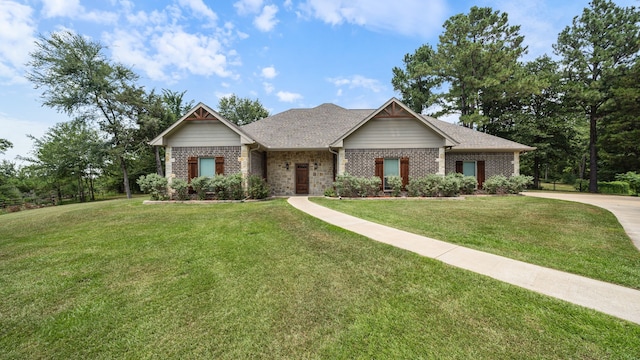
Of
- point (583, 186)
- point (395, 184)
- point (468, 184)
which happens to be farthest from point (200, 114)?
point (583, 186)

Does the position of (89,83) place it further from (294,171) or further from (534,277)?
(534,277)

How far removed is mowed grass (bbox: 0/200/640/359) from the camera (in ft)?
7.61

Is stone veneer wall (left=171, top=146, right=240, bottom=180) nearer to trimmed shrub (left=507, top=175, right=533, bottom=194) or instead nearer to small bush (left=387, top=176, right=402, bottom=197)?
small bush (left=387, top=176, right=402, bottom=197)

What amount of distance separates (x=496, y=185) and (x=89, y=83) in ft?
109

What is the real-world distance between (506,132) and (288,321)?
3150 cm

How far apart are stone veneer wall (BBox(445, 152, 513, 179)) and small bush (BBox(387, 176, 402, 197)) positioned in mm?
4720

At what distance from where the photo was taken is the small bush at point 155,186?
42.7ft

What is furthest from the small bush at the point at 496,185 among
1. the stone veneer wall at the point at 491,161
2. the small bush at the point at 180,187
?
the small bush at the point at 180,187

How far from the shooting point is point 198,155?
1377 cm

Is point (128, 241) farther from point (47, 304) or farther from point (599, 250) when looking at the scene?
point (599, 250)

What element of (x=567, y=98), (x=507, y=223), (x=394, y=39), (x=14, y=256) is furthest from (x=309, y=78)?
(x=567, y=98)

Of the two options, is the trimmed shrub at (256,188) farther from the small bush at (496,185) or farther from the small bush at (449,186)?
the small bush at (496,185)

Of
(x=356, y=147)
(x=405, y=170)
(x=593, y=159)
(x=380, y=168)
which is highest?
(x=356, y=147)

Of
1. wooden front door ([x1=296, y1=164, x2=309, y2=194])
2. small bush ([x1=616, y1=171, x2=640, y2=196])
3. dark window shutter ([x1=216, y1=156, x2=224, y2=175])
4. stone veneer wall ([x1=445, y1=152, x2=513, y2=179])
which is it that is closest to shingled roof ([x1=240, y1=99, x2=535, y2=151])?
stone veneer wall ([x1=445, y1=152, x2=513, y2=179])
